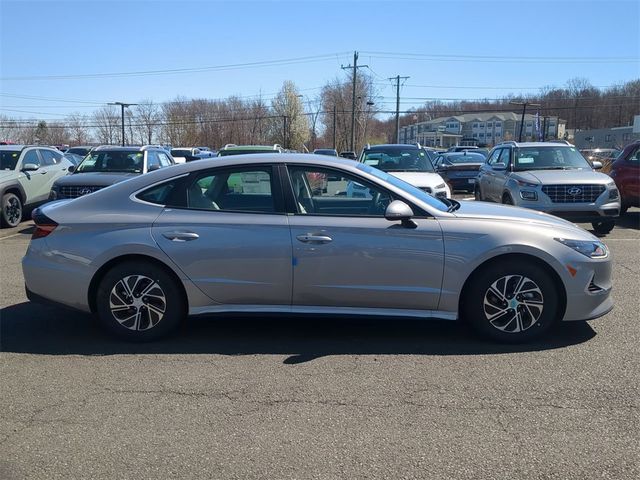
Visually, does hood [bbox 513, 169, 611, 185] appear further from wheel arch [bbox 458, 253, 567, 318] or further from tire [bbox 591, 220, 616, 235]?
wheel arch [bbox 458, 253, 567, 318]

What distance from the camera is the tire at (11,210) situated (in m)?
11.5

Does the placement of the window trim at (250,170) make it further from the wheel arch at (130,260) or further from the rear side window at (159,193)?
the wheel arch at (130,260)

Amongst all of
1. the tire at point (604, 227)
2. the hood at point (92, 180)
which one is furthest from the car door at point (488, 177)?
the hood at point (92, 180)

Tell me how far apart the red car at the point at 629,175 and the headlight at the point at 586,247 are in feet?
28.3

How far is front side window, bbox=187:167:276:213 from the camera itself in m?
4.77

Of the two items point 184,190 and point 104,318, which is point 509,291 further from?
point 104,318

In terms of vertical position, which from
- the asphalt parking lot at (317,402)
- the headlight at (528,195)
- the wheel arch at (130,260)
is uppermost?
the headlight at (528,195)

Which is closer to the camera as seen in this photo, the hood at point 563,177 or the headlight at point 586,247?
the headlight at point 586,247

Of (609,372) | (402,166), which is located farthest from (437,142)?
(609,372)

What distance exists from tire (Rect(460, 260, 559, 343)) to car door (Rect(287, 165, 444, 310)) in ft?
1.19

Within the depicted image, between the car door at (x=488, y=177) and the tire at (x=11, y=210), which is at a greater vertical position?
the car door at (x=488, y=177)

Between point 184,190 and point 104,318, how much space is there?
4.28ft

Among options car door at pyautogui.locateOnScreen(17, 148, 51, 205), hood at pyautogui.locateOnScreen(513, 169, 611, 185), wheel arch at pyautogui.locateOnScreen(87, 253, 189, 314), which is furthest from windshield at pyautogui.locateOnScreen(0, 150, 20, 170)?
hood at pyautogui.locateOnScreen(513, 169, 611, 185)

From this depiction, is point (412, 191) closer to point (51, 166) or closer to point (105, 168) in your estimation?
point (105, 168)
